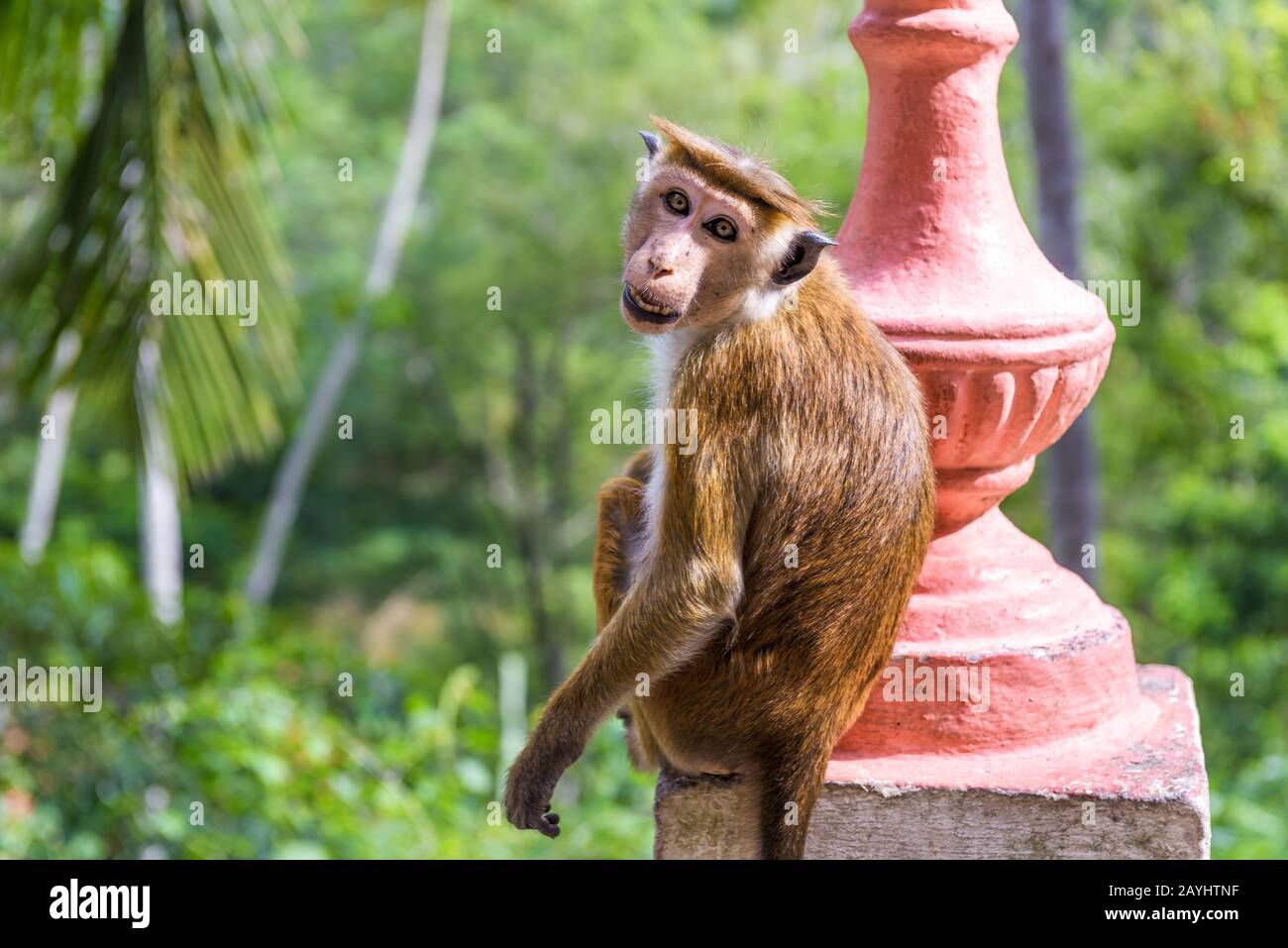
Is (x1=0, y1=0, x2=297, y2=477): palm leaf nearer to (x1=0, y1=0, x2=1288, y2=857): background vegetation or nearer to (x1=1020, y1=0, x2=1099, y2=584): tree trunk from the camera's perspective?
(x1=0, y1=0, x2=1288, y2=857): background vegetation

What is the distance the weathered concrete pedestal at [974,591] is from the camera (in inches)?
79.0

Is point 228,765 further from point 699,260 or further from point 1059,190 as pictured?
point 1059,190

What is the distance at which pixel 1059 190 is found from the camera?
5816mm

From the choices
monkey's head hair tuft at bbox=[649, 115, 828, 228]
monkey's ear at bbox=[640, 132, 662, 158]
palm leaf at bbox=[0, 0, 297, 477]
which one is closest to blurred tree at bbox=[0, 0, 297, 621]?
palm leaf at bbox=[0, 0, 297, 477]

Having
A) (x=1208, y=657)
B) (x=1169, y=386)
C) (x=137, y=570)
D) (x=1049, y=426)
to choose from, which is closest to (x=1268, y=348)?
(x=1169, y=386)

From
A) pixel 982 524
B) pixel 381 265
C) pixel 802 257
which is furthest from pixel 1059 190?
pixel 381 265

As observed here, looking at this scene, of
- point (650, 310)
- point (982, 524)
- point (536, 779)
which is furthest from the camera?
point (982, 524)

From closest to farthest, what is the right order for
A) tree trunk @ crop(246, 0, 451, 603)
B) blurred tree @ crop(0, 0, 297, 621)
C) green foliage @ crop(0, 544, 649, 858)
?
blurred tree @ crop(0, 0, 297, 621)
green foliage @ crop(0, 544, 649, 858)
tree trunk @ crop(246, 0, 451, 603)

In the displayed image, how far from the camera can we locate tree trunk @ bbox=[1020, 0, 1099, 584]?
18.9 feet

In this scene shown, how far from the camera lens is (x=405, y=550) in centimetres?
1605

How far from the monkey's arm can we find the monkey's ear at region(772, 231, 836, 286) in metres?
0.24

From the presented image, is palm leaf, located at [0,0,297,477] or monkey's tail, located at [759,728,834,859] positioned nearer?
monkey's tail, located at [759,728,834,859]

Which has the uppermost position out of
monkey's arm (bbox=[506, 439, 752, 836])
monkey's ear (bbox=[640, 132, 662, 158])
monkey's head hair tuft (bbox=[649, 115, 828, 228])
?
monkey's ear (bbox=[640, 132, 662, 158])

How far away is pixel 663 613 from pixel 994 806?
1.67 ft
